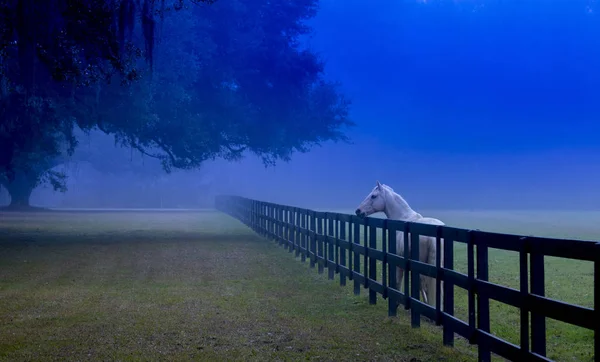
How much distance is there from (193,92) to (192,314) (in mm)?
21842

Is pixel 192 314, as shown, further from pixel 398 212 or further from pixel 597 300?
pixel 597 300

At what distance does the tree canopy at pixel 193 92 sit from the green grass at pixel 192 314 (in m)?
5.24

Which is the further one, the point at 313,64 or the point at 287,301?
the point at 313,64

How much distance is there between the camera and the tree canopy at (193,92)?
24047 millimetres

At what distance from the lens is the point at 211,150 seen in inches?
1254

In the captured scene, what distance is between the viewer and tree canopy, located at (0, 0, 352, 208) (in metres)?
24.0

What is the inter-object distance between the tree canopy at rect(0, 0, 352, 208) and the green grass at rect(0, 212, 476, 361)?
5.24 meters

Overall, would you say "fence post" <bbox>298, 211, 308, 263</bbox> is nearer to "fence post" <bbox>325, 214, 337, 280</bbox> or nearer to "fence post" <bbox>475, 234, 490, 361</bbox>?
"fence post" <bbox>325, 214, 337, 280</bbox>

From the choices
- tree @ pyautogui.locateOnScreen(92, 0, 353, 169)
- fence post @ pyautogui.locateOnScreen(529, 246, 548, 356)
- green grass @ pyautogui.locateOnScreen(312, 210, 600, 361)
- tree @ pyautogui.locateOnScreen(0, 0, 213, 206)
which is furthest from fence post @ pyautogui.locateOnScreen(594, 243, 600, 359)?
tree @ pyautogui.locateOnScreen(92, 0, 353, 169)

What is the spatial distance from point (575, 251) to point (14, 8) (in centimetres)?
1255

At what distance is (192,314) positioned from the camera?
399 inches

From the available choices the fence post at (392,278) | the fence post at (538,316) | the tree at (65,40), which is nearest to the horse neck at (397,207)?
the fence post at (392,278)

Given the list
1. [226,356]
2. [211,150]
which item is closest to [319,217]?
[226,356]

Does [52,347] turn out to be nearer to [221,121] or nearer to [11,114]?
[11,114]
